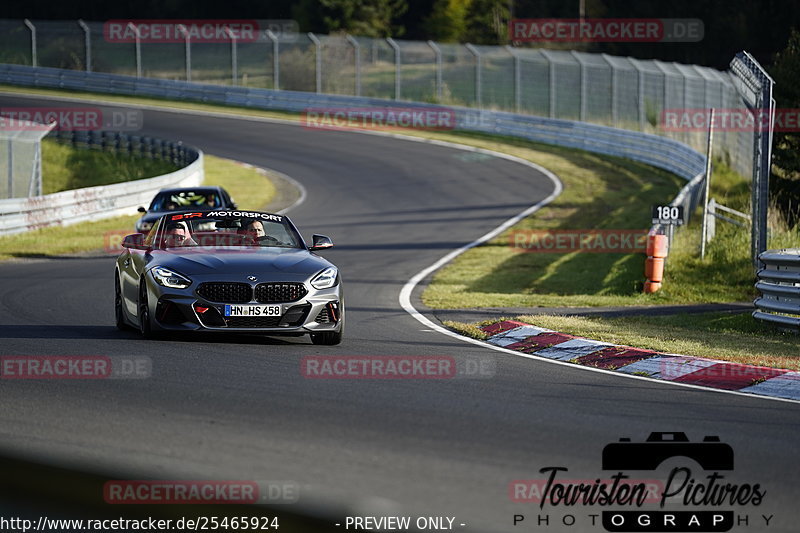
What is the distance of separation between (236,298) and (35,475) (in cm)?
530

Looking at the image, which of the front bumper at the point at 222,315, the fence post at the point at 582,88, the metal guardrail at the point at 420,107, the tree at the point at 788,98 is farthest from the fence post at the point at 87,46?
the front bumper at the point at 222,315

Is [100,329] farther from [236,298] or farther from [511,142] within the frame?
[511,142]

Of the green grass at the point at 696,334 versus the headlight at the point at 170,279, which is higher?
the headlight at the point at 170,279

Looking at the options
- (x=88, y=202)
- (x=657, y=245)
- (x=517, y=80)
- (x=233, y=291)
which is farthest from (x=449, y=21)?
(x=233, y=291)

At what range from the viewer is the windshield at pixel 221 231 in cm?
1262

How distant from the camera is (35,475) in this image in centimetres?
605

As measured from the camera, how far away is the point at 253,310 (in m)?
11.3

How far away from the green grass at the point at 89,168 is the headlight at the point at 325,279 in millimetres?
28811

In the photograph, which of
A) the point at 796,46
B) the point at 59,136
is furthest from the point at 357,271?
the point at 59,136

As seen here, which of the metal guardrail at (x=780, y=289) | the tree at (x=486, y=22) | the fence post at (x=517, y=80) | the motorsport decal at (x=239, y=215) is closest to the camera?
the motorsport decal at (x=239, y=215)

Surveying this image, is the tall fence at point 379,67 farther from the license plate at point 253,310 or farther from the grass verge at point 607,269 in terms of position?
the license plate at point 253,310

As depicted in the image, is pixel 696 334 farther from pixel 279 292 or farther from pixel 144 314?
pixel 144 314

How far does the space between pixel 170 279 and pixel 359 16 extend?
7139 centimetres

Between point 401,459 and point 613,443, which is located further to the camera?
point 613,443
